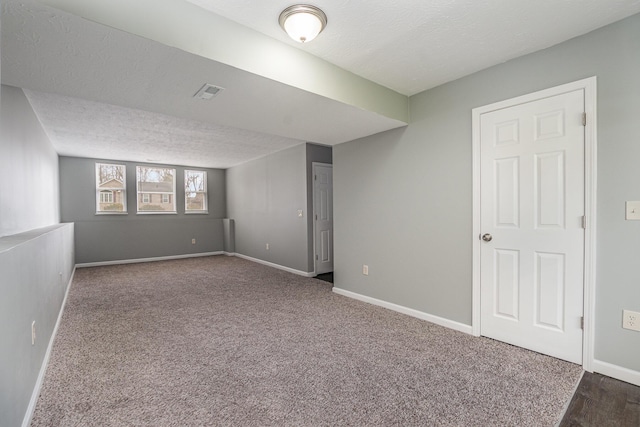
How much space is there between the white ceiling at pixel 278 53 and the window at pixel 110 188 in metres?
3.81

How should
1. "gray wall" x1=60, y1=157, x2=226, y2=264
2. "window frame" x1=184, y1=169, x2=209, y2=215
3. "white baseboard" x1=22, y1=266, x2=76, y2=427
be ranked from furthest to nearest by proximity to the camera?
"window frame" x1=184, y1=169, x2=209, y2=215
"gray wall" x1=60, y1=157, x2=226, y2=264
"white baseboard" x1=22, y1=266, x2=76, y2=427

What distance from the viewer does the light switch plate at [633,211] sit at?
1.93 m

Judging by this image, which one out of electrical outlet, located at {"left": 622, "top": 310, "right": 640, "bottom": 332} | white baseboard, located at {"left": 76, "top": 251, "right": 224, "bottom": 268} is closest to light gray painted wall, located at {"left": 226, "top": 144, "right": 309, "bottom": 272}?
white baseboard, located at {"left": 76, "top": 251, "right": 224, "bottom": 268}

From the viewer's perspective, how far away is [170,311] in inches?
136

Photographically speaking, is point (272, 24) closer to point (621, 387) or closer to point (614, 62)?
point (614, 62)

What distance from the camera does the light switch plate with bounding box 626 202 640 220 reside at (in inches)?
75.9

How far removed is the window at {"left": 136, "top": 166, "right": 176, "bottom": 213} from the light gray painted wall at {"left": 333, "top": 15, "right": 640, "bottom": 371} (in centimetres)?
505

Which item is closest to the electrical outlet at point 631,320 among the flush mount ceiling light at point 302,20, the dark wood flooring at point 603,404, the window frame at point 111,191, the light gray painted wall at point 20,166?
the dark wood flooring at point 603,404

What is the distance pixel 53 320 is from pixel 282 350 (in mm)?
2267

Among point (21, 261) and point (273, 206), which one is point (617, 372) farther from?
point (273, 206)

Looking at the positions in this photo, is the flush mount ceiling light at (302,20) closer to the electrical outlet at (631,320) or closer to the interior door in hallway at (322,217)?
the electrical outlet at (631,320)

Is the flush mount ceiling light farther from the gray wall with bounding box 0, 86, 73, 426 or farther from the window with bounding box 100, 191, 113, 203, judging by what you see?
the window with bounding box 100, 191, 113, 203

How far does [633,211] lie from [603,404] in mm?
1243

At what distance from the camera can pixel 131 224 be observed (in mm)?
6715
